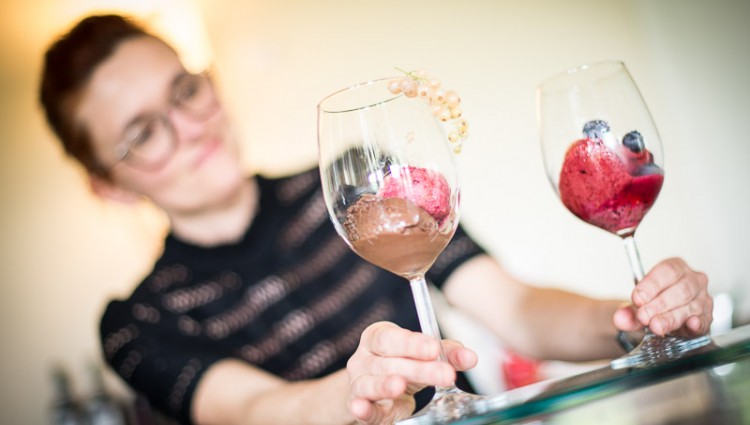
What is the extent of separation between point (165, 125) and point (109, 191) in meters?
0.28

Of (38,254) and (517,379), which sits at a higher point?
(38,254)

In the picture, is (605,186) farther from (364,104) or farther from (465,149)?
(465,149)

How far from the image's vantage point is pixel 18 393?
206 centimetres

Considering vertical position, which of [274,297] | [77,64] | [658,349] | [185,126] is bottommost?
[274,297]

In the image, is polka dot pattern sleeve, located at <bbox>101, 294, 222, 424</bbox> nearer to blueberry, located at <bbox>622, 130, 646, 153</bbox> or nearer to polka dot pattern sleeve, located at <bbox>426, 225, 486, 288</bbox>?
polka dot pattern sleeve, located at <bbox>426, 225, 486, 288</bbox>

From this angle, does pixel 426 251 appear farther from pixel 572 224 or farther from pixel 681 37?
pixel 681 37

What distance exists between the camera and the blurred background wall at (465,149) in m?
2.11

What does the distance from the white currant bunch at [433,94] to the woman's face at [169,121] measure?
1.17 meters

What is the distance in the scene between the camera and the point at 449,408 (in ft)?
1.69

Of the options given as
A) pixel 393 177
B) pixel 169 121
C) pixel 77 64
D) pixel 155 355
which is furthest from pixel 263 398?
pixel 77 64

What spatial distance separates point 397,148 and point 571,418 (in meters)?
0.28

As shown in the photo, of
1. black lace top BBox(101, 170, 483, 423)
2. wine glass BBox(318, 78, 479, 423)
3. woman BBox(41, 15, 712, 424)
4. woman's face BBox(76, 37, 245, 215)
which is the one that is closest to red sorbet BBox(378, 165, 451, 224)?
wine glass BBox(318, 78, 479, 423)

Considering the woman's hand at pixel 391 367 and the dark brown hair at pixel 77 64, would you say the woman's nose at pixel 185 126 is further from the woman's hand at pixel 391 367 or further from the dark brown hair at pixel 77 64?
the woman's hand at pixel 391 367

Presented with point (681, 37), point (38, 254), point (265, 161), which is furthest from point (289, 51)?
point (681, 37)
